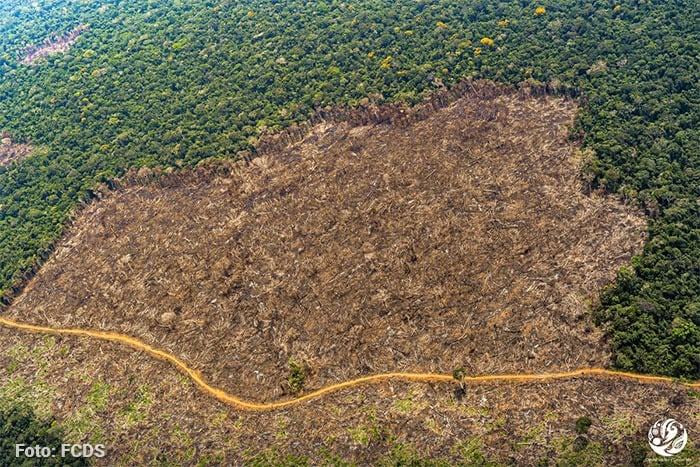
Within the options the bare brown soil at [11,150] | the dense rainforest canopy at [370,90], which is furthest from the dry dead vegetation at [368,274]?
the bare brown soil at [11,150]

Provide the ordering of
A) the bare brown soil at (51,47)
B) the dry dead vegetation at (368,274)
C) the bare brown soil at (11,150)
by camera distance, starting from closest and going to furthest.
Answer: the dry dead vegetation at (368,274), the bare brown soil at (11,150), the bare brown soil at (51,47)

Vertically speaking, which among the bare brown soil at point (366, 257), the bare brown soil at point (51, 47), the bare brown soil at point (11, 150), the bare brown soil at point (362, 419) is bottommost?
the bare brown soil at point (362, 419)

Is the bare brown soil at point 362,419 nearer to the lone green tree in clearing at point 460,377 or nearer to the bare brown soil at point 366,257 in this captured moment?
the lone green tree in clearing at point 460,377

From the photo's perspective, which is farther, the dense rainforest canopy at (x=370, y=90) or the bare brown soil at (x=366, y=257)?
the dense rainforest canopy at (x=370, y=90)

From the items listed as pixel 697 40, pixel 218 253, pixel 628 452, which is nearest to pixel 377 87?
pixel 218 253

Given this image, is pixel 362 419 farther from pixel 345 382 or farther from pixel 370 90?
pixel 370 90

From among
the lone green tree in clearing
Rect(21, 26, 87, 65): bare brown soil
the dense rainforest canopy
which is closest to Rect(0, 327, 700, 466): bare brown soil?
the lone green tree in clearing

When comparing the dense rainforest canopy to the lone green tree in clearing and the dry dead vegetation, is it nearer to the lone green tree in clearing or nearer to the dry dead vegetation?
the dry dead vegetation
